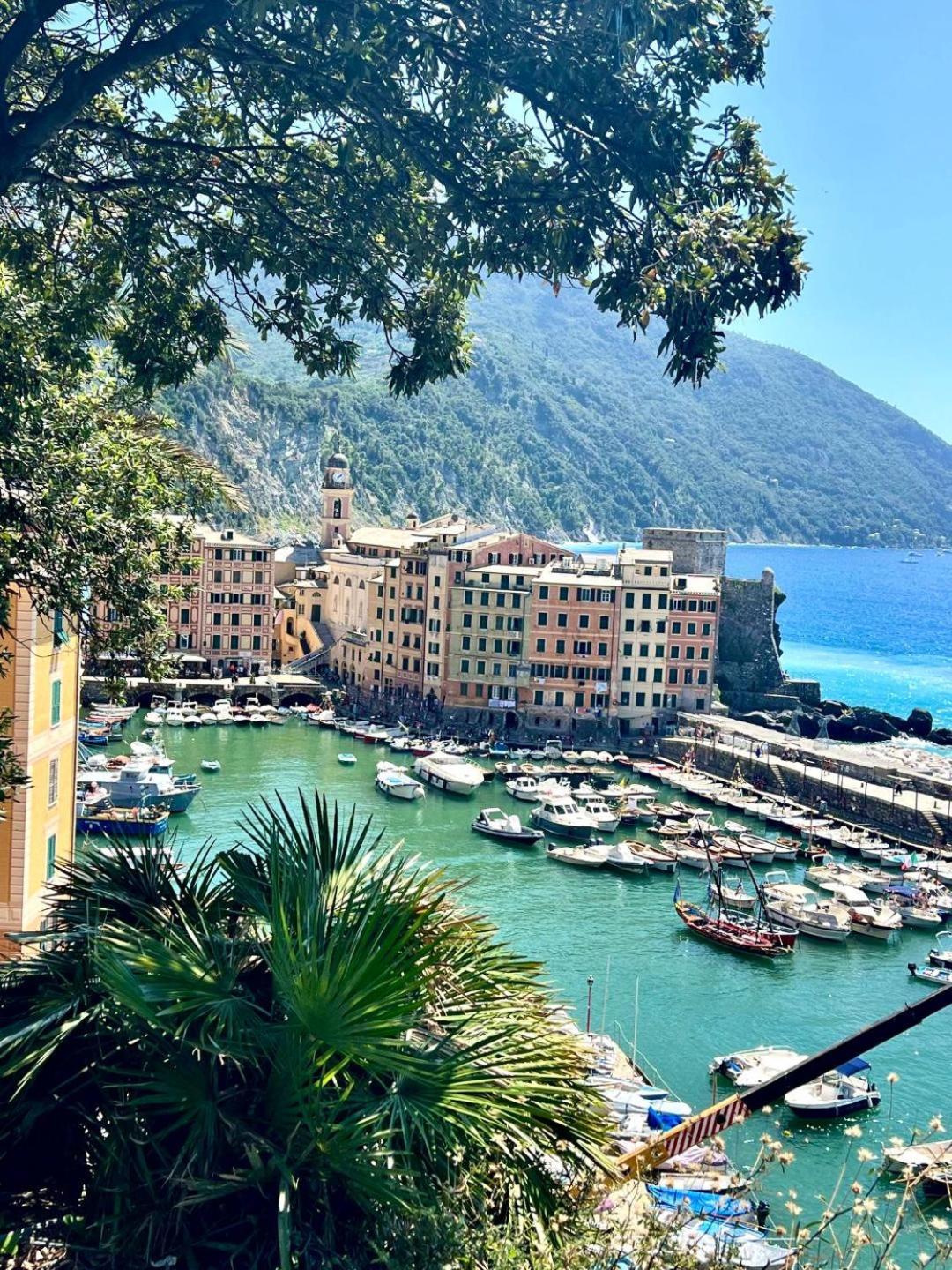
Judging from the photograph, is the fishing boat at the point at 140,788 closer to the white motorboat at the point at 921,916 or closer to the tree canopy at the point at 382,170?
the white motorboat at the point at 921,916

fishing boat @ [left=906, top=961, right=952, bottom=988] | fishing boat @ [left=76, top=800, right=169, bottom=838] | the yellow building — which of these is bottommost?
fishing boat @ [left=906, top=961, right=952, bottom=988]

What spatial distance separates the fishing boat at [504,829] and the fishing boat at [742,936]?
947cm

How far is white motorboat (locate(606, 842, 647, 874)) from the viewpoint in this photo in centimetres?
4094

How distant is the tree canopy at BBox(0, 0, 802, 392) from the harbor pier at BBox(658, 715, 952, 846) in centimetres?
4292

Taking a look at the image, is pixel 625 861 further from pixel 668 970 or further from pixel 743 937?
pixel 668 970

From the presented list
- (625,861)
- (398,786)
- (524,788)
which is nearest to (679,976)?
(625,861)

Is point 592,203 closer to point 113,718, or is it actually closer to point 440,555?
point 113,718

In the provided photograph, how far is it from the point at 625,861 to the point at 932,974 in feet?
35.6

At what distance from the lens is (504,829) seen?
4434 cm

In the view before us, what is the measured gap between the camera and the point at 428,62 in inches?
271

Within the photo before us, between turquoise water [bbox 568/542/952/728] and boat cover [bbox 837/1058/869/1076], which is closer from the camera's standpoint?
boat cover [bbox 837/1058/869/1076]

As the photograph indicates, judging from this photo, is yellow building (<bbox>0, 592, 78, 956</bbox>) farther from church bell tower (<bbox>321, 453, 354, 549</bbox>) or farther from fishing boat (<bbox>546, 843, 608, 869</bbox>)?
church bell tower (<bbox>321, 453, 354, 549</bbox>)

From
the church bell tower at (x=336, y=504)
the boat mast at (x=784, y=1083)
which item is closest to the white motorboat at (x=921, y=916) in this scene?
the boat mast at (x=784, y=1083)

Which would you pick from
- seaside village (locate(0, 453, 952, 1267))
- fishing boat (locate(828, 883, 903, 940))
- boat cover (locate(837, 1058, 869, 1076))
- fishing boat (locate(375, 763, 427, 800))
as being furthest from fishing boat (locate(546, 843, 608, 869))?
boat cover (locate(837, 1058, 869, 1076))
